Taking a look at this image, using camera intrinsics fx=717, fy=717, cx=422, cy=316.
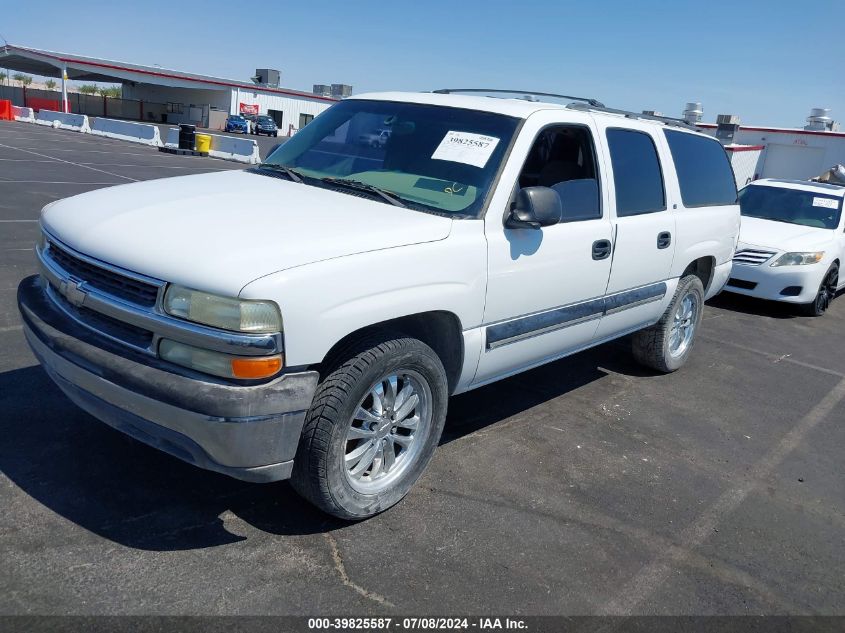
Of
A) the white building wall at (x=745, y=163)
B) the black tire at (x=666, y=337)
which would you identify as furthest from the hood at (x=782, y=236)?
the white building wall at (x=745, y=163)

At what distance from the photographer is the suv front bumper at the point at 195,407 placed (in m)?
2.69

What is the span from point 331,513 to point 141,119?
6689cm

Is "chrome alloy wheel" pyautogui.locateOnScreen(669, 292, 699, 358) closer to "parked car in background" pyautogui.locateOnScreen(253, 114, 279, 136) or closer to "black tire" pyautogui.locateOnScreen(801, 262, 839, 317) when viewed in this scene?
"black tire" pyautogui.locateOnScreen(801, 262, 839, 317)

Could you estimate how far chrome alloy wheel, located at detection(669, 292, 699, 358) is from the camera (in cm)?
Result: 602

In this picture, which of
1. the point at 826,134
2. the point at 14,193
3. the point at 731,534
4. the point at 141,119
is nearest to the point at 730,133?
the point at 826,134

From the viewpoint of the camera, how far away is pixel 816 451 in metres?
4.88

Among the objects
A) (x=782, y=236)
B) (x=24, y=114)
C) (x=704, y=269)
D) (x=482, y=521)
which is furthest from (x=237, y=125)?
(x=482, y=521)

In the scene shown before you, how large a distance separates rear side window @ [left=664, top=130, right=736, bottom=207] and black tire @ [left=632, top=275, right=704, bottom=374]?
69 cm

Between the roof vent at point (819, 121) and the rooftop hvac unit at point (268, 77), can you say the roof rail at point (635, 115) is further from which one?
the rooftop hvac unit at point (268, 77)

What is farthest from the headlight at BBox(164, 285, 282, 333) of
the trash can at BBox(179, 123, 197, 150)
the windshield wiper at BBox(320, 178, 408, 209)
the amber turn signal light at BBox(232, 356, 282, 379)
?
the trash can at BBox(179, 123, 197, 150)

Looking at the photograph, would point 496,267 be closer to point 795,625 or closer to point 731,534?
point 731,534

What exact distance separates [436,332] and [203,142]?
23517 mm

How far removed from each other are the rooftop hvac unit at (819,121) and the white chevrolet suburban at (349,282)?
2532 centimetres

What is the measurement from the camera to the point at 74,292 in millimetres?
3074
